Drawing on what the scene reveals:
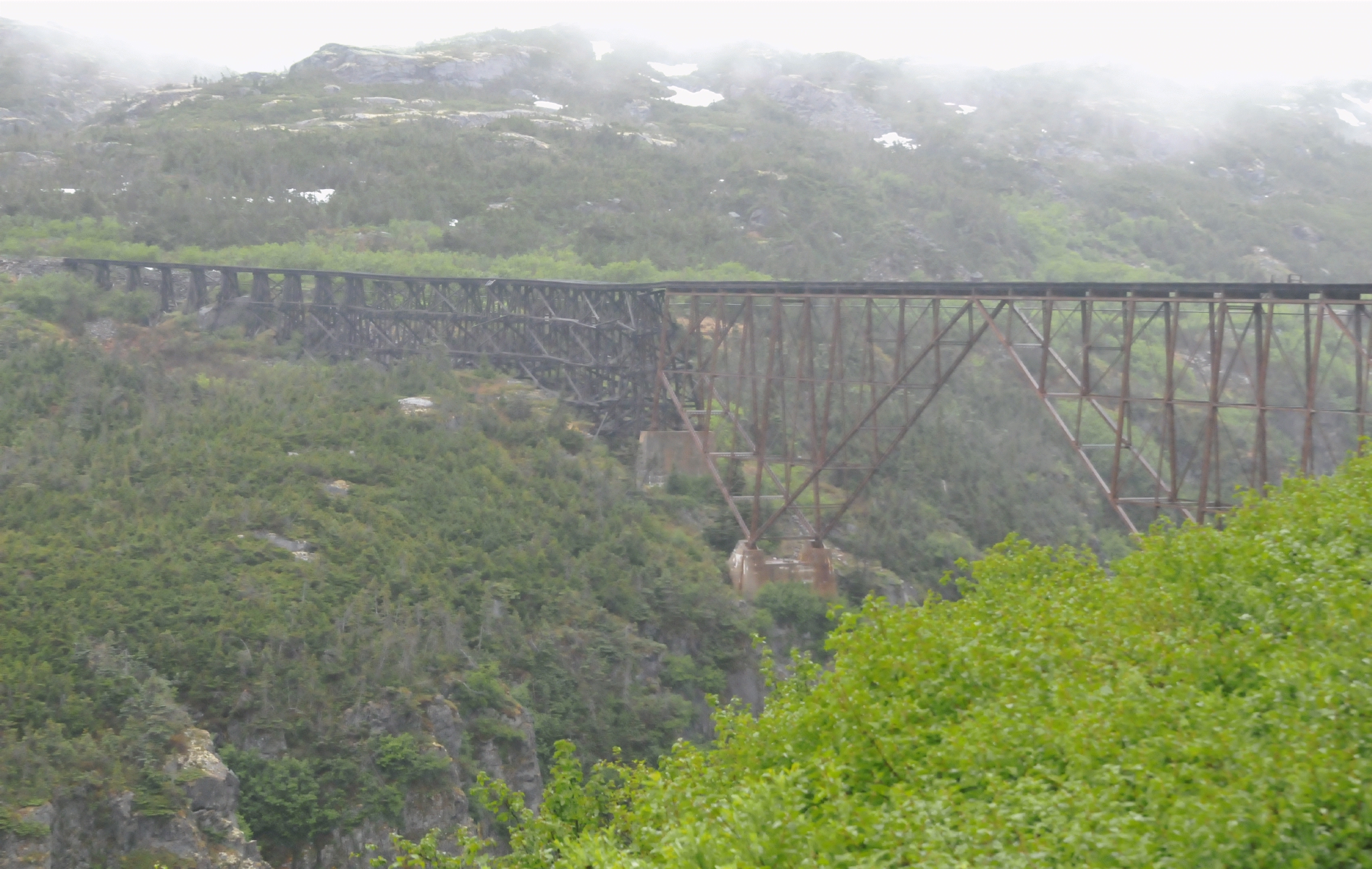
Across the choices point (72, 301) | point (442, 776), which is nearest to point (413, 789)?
point (442, 776)

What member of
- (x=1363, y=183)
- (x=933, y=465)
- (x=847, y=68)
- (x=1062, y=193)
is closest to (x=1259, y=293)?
(x=933, y=465)

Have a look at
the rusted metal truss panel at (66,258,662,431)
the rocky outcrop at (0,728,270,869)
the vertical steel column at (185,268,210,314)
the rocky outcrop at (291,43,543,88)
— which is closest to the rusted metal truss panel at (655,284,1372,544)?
the rusted metal truss panel at (66,258,662,431)

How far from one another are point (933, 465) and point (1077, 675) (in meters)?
38.6

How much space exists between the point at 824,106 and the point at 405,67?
33.5 metres

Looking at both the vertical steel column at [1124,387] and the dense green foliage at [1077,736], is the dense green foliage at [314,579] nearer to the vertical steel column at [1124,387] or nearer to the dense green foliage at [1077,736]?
the dense green foliage at [1077,736]

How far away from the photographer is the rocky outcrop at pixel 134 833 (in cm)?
1930

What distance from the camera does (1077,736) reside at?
31.5 ft

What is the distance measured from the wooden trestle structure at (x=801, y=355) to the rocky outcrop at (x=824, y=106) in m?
45.2

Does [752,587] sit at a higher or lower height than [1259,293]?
lower

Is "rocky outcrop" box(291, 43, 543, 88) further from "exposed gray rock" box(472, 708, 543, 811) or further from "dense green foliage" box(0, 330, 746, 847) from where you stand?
"exposed gray rock" box(472, 708, 543, 811)

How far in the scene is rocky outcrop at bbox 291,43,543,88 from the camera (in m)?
103

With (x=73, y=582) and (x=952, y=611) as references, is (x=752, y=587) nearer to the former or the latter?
(x=73, y=582)

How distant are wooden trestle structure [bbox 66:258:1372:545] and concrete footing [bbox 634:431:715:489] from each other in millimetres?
427

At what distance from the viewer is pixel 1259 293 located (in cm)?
2248
